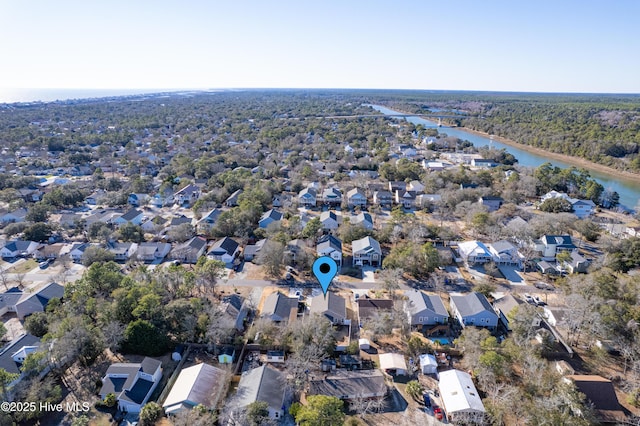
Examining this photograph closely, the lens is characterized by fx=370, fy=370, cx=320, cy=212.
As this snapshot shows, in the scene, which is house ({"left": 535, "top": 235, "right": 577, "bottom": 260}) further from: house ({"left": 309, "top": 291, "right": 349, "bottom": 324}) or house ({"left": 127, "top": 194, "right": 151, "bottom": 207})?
house ({"left": 127, "top": 194, "right": 151, "bottom": 207})

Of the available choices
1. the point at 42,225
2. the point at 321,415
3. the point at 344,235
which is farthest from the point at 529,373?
the point at 42,225

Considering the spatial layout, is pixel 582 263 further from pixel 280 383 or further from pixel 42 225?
pixel 42 225

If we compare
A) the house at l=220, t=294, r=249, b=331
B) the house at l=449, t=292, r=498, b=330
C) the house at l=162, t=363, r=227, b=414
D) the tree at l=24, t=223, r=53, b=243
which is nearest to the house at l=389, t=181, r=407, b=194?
the house at l=449, t=292, r=498, b=330

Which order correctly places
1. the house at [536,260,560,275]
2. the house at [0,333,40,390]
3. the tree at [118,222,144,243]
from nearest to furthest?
1. the house at [0,333,40,390]
2. the house at [536,260,560,275]
3. the tree at [118,222,144,243]

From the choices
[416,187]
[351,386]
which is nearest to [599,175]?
[416,187]

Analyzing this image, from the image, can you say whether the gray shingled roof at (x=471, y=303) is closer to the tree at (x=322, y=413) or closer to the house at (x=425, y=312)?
the house at (x=425, y=312)

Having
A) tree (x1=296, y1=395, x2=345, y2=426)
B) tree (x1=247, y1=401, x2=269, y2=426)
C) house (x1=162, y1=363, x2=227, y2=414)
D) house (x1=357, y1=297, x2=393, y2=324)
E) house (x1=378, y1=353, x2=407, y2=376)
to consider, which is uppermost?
tree (x1=296, y1=395, x2=345, y2=426)

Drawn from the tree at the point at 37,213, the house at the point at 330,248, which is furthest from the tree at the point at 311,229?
the tree at the point at 37,213
